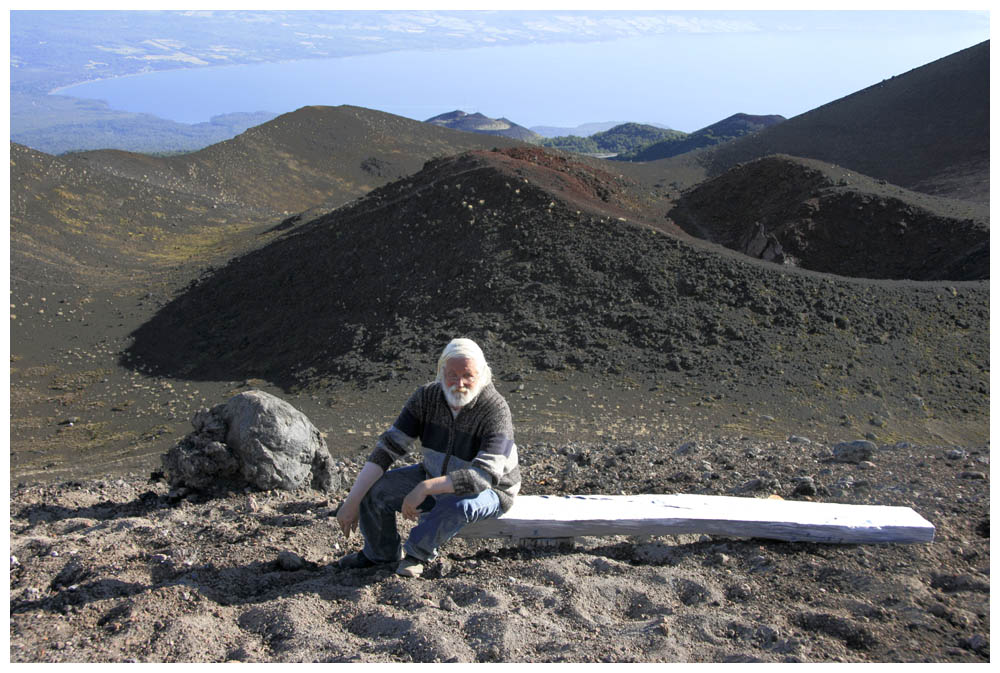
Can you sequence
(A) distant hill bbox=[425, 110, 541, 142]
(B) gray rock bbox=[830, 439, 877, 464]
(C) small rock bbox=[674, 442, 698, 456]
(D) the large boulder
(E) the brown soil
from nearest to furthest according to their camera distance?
(E) the brown soil → (D) the large boulder → (B) gray rock bbox=[830, 439, 877, 464] → (C) small rock bbox=[674, 442, 698, 456] → (A) distant hill bbox=[425, 110, 541, 142]

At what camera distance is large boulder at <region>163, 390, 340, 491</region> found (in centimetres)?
539

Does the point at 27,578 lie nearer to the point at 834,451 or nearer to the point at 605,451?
the point at 605,451

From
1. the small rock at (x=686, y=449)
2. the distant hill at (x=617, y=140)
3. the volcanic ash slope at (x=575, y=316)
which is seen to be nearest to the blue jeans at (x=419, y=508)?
the small rock at (x=686, y=449)

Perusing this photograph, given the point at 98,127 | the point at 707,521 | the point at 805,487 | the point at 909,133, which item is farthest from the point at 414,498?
the point at 98,127

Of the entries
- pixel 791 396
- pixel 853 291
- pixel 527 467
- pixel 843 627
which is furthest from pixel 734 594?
pixel 853 291

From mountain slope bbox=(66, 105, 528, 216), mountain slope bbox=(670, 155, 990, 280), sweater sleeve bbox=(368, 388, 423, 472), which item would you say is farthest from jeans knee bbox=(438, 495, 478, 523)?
mountain slope bbox=(66, 105, 528, 216)

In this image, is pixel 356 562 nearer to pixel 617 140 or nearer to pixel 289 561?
pixel 289 561

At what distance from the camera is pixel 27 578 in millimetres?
3771

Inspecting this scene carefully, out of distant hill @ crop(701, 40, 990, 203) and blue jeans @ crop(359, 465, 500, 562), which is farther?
distant hill @ crop(701, 40, 990, 203)

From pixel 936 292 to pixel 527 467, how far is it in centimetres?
874

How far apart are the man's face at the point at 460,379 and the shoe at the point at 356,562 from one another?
105cm

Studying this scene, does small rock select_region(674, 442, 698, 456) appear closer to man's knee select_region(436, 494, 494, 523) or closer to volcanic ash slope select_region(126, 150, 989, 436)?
volcanic ash slope select_region(126, 150, 989, 436)

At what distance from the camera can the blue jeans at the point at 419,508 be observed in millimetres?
3768

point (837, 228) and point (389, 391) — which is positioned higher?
point (837, 228)
